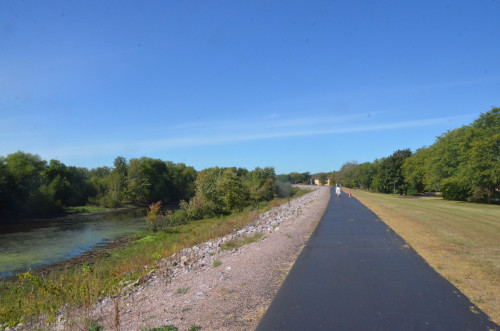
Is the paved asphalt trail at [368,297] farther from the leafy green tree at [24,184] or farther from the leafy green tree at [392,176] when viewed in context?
the leafy green tree at [392,176]

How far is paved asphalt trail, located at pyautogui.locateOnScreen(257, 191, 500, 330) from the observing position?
516 centimetres

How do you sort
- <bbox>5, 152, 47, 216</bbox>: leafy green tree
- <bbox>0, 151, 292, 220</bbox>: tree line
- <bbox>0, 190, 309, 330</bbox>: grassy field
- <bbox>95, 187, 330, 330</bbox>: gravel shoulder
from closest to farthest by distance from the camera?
1. <bbox>95, 187, 330, 330</bbox>: gravel shoulder
2. <bbox>0, 190, 309, 330</bbox>: grassy field
3. <bbox>0, 151, 292, 220</bbox>: tree line
4. <bbox>5, 152, 47, 216</bbox>: leafy green tree

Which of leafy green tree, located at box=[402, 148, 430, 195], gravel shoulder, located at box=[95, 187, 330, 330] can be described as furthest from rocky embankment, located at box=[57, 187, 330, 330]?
leafy green tree, located at box=[402, 148, 430, 195]

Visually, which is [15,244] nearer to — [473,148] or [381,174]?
[473,148]

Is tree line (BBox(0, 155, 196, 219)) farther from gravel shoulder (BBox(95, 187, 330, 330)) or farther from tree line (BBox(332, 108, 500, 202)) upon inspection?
tree line (BBox(332, 108, 500, 202))

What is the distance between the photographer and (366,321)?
5.20 metres

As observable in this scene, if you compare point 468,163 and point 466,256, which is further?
point 468,163

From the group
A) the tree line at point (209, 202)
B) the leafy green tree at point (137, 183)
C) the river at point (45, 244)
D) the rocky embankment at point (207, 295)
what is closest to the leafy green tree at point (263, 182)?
the tree line at point (209, 202)

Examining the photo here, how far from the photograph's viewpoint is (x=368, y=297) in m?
6.30

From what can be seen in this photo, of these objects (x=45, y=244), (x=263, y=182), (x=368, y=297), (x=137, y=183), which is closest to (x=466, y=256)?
(x=368, y=297)

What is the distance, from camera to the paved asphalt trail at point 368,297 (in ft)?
16.9

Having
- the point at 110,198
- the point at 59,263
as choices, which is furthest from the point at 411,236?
the point at 110,198

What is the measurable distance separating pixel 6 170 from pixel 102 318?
1798 inches

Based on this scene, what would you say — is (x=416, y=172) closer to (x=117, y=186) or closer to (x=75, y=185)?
(x=117, y=186)
